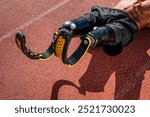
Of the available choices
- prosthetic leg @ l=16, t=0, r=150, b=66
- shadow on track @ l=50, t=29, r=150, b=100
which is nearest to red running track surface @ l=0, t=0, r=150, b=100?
shadow on track @ l=50, t=29, r=150, b=100

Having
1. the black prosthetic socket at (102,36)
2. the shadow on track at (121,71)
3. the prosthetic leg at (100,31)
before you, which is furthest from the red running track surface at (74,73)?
the black prosthetic socket at (102,36)

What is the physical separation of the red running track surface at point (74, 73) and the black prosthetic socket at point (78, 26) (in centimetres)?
64

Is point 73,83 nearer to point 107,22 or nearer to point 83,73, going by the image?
point 83,73

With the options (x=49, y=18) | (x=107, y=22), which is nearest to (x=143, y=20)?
(x=107, y=22)

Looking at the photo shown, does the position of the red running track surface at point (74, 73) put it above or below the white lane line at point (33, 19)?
below

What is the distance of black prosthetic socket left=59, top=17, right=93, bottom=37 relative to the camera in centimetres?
335

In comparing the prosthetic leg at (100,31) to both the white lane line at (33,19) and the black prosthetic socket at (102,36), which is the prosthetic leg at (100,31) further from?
the white lane line at (33,19)

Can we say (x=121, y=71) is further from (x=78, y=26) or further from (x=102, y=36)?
(x=78, y=26)

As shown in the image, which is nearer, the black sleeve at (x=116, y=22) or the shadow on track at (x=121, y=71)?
the black sleeve at (x=116, y=22)

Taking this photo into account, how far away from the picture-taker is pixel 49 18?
4.90 meters

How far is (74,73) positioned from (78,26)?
0.77 meters

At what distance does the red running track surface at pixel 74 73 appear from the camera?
362cm

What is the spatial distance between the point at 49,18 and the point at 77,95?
71.2 inches

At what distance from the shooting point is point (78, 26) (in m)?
3.42
